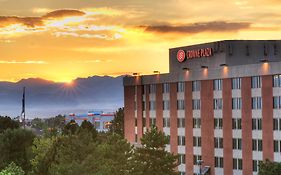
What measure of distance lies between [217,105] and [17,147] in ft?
131

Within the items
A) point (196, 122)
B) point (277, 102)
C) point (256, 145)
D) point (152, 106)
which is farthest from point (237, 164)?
point (152, 106)

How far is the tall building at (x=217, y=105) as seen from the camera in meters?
110

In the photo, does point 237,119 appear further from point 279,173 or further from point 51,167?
point 51,167

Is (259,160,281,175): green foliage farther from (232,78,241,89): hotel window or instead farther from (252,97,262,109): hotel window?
(232,78,241,89): hotel window

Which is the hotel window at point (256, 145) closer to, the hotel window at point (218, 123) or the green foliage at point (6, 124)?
the hotel window at point (218, 123)

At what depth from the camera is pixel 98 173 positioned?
3290 inches

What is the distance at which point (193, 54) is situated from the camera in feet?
432

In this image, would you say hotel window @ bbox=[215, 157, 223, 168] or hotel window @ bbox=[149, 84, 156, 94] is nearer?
hotel window @ bbox=[215, 157, 223, 168]

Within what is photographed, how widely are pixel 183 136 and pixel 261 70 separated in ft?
88.9

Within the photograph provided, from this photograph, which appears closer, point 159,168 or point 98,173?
point 98,173

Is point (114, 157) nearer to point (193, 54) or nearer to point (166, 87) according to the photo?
point (166, 87)

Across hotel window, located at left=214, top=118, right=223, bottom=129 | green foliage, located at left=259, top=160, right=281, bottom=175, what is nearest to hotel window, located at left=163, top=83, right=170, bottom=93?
hotel window, located at left=214, top=118, right=223, bottom=129

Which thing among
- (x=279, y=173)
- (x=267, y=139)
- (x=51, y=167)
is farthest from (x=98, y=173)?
(x=267, y=139)

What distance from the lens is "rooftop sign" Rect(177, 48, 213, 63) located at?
417 ft
